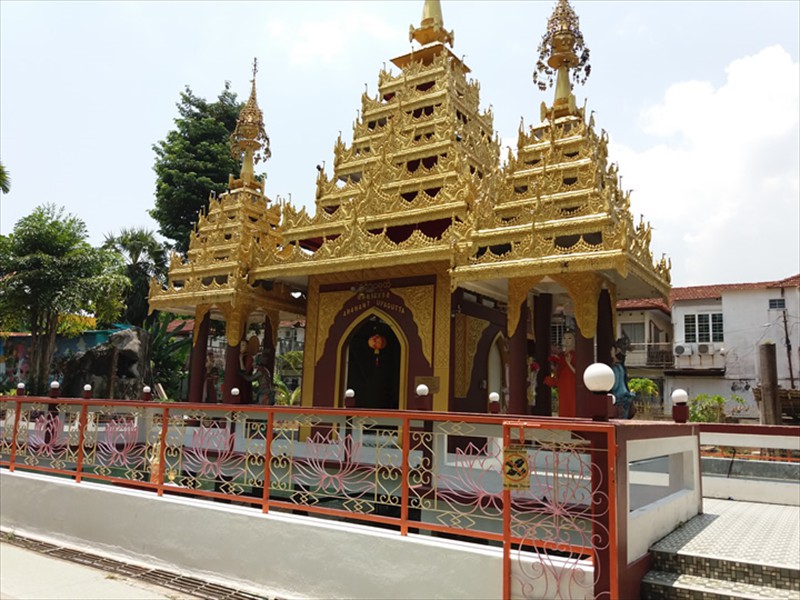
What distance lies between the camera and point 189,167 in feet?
92.6

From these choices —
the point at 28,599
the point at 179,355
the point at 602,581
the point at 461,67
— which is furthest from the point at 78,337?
the point at 602,581

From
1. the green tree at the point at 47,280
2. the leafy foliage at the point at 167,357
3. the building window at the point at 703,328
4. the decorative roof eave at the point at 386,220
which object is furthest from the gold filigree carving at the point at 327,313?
the building window at the point at 703,328

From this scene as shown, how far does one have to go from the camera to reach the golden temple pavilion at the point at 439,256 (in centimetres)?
937

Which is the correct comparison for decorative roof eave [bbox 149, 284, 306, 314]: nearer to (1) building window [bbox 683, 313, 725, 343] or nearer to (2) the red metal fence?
(2) the red metal fence

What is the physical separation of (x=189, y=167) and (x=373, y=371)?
58.2 ft

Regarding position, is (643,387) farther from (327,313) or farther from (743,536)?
(743,536)

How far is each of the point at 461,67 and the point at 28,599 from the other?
12.7 m

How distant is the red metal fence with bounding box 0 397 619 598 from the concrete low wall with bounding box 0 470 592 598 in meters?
0.11

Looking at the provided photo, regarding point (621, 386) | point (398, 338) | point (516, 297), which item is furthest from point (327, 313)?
point (621, 386)

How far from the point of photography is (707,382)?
2738 centimetres

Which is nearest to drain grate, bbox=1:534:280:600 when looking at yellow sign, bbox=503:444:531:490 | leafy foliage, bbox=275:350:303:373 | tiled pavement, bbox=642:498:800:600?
yellow sign, bbox=503:444:531:490

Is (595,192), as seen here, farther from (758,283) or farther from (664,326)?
(664,326)

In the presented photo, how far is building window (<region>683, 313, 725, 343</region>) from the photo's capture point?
2716cm

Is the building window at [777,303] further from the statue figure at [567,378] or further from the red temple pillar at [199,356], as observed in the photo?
the red temple pillar at [199,356]
